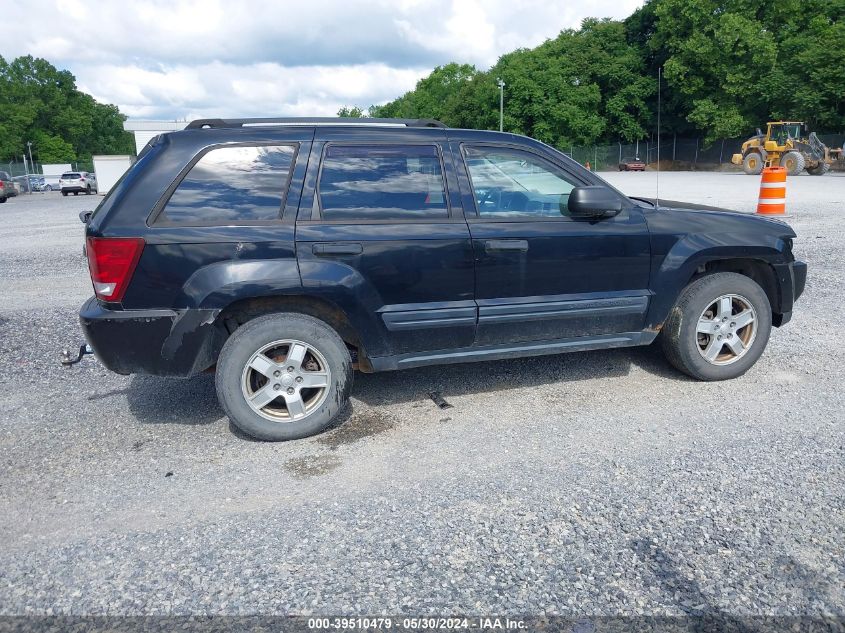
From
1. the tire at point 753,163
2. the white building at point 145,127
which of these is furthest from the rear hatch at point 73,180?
the tire at point 753,163

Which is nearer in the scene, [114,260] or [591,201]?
[114,260]

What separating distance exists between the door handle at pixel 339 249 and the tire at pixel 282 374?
0.42m

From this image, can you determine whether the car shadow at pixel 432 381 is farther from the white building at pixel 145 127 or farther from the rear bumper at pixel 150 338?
the white building at pixel 145 127

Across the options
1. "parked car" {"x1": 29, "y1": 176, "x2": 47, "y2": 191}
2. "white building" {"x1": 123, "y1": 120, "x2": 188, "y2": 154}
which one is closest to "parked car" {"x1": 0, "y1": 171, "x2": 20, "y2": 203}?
"white building" {"x1": 123, "y1": 120, "x2": 188, "y2": 154}

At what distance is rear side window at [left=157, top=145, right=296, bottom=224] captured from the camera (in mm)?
3633

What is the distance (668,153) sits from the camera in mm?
60625

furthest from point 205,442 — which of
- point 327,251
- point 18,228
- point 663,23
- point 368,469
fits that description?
point 663,23

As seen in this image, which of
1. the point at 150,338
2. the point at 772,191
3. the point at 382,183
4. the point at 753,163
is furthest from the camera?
the point at 753,163

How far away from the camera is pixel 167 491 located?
332 cm

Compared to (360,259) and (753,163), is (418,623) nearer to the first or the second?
(360,259)

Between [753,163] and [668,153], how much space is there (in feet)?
90.4

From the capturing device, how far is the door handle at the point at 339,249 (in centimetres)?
370

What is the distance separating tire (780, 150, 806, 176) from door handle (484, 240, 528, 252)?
33.1m

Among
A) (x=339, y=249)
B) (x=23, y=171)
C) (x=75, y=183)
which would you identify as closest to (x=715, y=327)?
(x=339, y=249)
